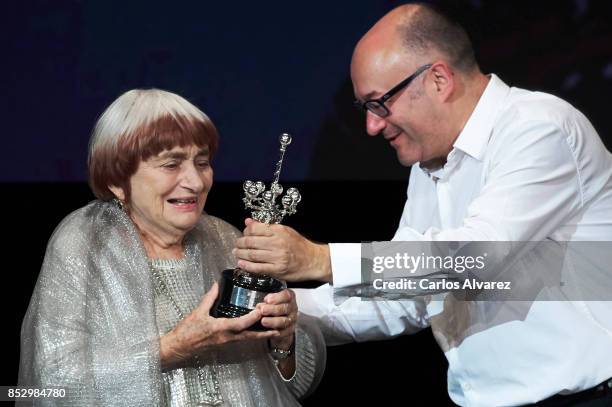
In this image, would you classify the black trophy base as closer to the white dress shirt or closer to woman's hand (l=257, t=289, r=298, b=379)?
woman's hand (l=257, t=289, r=298, b=379)

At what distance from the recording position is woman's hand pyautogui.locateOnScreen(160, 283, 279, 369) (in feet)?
7.63

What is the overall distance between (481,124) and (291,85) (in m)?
1.77

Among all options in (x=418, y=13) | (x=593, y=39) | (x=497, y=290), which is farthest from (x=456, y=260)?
(x=593, y=39)

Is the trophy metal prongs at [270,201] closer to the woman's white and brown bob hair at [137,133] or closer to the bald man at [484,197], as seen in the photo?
the bald man at [484,197]

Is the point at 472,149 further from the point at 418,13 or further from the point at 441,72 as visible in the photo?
the point at 418,13

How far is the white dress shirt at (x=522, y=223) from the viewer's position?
2.24m

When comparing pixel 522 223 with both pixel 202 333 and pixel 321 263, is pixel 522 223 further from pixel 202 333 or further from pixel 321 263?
pixel 202 333

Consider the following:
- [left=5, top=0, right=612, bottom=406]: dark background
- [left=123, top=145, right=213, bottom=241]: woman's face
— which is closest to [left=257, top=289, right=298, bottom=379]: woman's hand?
[left=123, top=145, right=213, bottom=241]: woman's face

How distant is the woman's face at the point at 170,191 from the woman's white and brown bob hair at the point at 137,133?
0.07 ft

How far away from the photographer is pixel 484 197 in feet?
7.39

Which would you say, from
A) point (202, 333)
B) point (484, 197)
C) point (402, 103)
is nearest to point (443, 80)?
point (402, 103)

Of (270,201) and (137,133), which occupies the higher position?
(137,133)

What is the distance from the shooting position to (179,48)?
4066mm

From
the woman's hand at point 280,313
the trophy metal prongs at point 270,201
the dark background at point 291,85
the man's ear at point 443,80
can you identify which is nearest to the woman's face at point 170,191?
the trophy metal prongs at point 270,201
